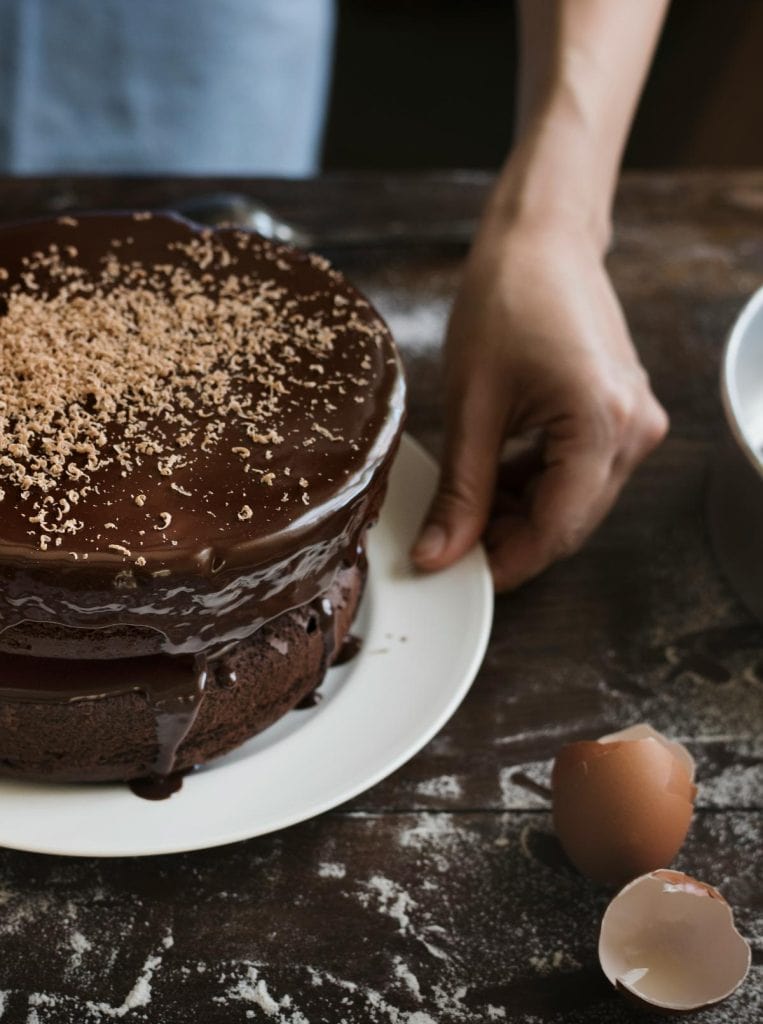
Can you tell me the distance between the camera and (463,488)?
1.33 meters

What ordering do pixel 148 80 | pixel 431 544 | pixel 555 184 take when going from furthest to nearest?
pixel 148 80 → pixel 555 184 → pixel 431 544

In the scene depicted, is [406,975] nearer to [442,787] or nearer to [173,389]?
[442,787]

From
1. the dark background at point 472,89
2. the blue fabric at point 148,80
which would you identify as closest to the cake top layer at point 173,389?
the blue fabric at point 148,80

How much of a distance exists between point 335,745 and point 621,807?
0.27m

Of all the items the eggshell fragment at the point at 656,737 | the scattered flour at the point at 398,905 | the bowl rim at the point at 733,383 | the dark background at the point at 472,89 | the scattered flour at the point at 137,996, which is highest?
the bowl rim at the point at 733,383

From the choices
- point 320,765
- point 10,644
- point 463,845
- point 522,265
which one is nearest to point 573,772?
point 463,845

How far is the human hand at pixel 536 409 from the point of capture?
1313mm

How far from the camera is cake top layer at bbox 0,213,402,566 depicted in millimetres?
948

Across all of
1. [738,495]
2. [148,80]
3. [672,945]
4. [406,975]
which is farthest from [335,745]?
[148,80]

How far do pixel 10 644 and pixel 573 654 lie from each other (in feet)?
2.10

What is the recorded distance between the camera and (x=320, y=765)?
1087 millimetres

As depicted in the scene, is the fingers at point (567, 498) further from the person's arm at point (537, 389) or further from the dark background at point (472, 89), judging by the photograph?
the dark background at point (472, 89)

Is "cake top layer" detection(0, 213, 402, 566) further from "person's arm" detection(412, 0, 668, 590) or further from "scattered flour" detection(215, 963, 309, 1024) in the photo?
"scattered flour" detection(215, 963, 309, 1024)

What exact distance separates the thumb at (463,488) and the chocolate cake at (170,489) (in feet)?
0.37
